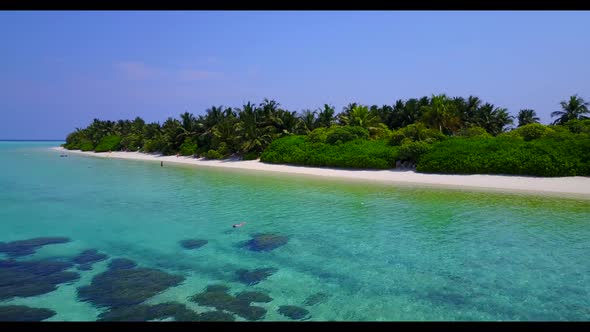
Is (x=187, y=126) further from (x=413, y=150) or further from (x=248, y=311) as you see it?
(x=248, y=311)

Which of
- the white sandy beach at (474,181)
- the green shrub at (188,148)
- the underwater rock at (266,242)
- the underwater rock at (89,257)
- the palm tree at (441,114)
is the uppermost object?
the palm tree at (441,114)

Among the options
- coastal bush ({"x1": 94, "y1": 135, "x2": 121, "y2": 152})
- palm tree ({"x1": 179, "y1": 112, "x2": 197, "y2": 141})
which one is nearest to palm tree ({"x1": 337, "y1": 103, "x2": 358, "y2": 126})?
palm tree ({"x1": 179, "y1": 112, "x2": 197, "y2": 141})

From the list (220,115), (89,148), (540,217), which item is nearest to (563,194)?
(540,217)

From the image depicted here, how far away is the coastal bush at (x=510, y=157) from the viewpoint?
84.9 feet

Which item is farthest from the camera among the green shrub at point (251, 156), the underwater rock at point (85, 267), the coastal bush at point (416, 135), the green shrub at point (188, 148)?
the green shrub at point (188, 148)

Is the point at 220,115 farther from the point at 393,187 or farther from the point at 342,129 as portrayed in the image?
the point at 393,187

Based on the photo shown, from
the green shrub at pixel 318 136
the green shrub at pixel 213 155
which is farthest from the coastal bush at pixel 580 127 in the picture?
the green shrub at pixel 213 155

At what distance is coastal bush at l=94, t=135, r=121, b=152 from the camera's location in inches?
3152

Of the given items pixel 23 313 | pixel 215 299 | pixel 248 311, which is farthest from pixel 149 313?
pixel 23 313

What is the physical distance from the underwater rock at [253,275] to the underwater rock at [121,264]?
10.9 ft

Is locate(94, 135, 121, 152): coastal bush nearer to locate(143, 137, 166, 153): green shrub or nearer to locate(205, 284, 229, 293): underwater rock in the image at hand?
locate(143, 137, 166, 153): green shrub

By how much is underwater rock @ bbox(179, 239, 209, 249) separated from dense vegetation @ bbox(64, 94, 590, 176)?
24.1m

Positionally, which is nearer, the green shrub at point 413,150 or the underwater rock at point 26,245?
the underwater rock at point 26,245

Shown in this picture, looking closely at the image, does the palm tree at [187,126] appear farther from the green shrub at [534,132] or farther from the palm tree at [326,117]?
the green shrub at [534,132]
